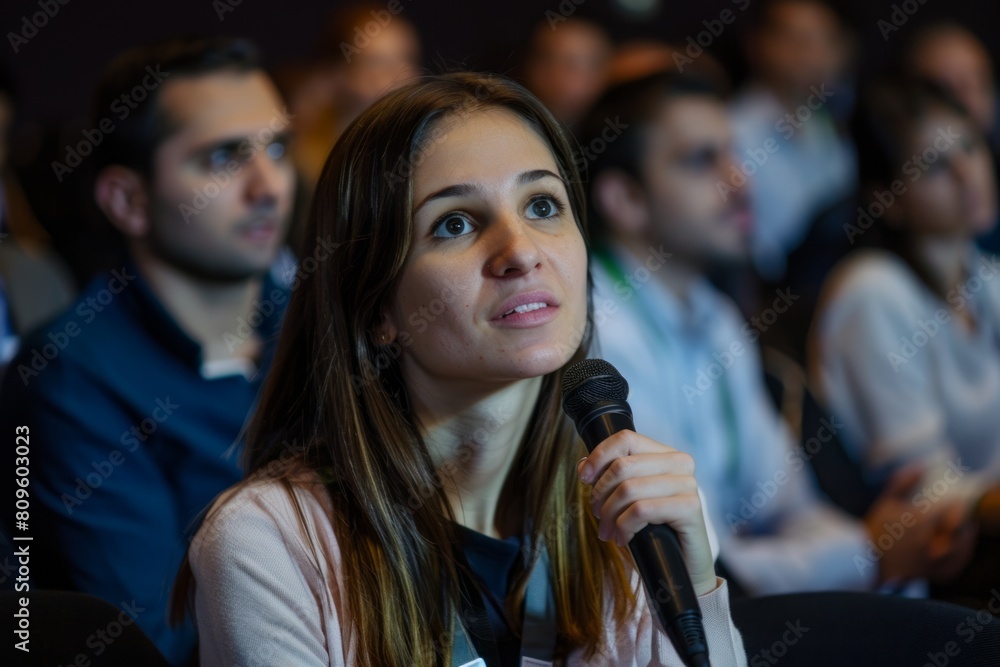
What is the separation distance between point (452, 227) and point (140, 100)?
1.17m

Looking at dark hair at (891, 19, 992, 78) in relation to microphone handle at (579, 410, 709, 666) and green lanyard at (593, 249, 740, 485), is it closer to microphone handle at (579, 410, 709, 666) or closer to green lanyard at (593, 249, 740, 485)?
green lanyard at (593, 249, 740, 485)

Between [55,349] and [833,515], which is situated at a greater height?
[55,349]

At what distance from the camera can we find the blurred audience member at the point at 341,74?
2652 millimetres

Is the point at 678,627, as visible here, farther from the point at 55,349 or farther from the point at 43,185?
the point at 43,185

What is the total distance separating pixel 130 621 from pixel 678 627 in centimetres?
71

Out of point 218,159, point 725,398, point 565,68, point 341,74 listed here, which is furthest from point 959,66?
point 218,159

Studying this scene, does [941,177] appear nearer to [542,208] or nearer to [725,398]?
[725,398]

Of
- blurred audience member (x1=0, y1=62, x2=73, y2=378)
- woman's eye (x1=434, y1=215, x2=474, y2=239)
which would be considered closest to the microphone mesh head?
woman's eye (x1=434, y1=215, x2=474, y2=239)

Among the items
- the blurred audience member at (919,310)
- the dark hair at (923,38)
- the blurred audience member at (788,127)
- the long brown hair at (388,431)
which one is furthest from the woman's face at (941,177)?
the long brown hair at (388,431)

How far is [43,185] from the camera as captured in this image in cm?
223

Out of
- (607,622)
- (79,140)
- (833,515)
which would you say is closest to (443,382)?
(607,622)

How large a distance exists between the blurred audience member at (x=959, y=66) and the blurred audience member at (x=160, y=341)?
8.15ft

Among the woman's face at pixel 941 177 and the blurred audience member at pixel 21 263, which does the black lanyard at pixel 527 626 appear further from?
the woman's face at pixel 941 177

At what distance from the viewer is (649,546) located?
3.32 feet
